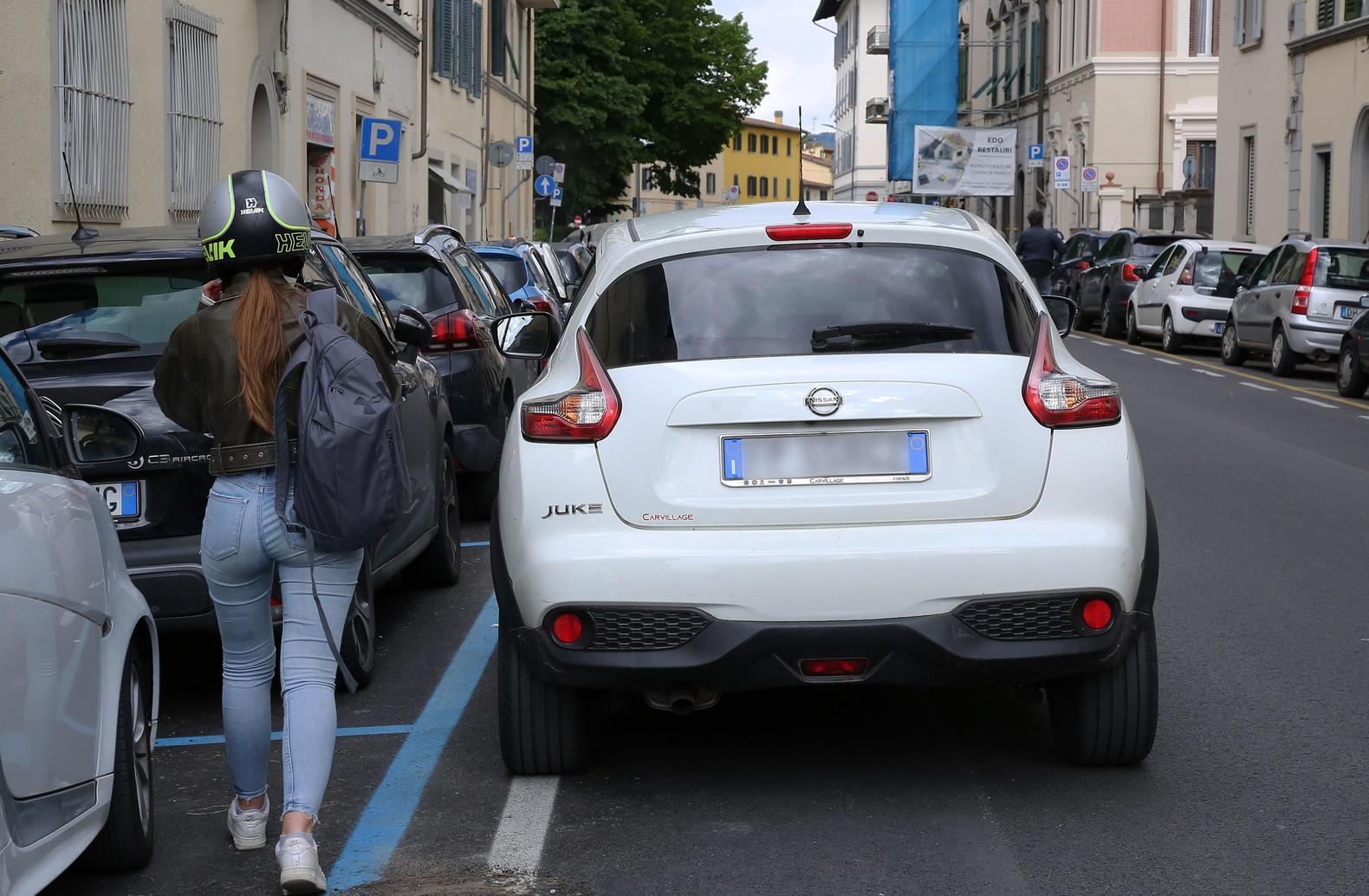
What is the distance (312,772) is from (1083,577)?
1964mm

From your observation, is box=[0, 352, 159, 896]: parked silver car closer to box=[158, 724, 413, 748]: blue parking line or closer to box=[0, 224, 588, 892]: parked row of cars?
box=[0, 224, 588, 892]: parked row of cars

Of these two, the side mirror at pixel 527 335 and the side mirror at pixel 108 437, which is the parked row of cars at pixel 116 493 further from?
the side mirror at pixel 527 335

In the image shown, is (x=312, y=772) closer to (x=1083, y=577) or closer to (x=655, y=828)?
(x=655, y=828)

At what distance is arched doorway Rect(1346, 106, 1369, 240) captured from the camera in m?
32.1

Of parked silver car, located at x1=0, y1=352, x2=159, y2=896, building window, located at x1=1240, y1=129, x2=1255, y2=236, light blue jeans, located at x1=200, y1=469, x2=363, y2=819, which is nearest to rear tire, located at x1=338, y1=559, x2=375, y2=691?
parked silver car, located at x1=0, y1=352, x2=159, y2=896

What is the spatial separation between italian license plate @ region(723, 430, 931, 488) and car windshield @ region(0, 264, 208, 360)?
2.41 metres

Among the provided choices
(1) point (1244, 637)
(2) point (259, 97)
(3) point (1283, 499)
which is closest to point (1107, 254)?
(2) point (259, 97)

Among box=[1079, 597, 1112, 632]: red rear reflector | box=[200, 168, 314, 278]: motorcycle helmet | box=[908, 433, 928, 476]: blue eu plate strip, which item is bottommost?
box=[1079, 597, 1112, 632]: red rear reflector

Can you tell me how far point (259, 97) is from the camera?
70.5 ft

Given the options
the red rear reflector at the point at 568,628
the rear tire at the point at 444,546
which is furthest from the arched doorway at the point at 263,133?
the red rear reflector at the point at 568,628

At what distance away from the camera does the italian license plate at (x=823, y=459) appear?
481cm

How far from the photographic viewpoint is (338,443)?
416 centimetres

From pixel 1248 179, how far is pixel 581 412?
1444 inches

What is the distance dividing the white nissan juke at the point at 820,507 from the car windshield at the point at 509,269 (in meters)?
11.5
